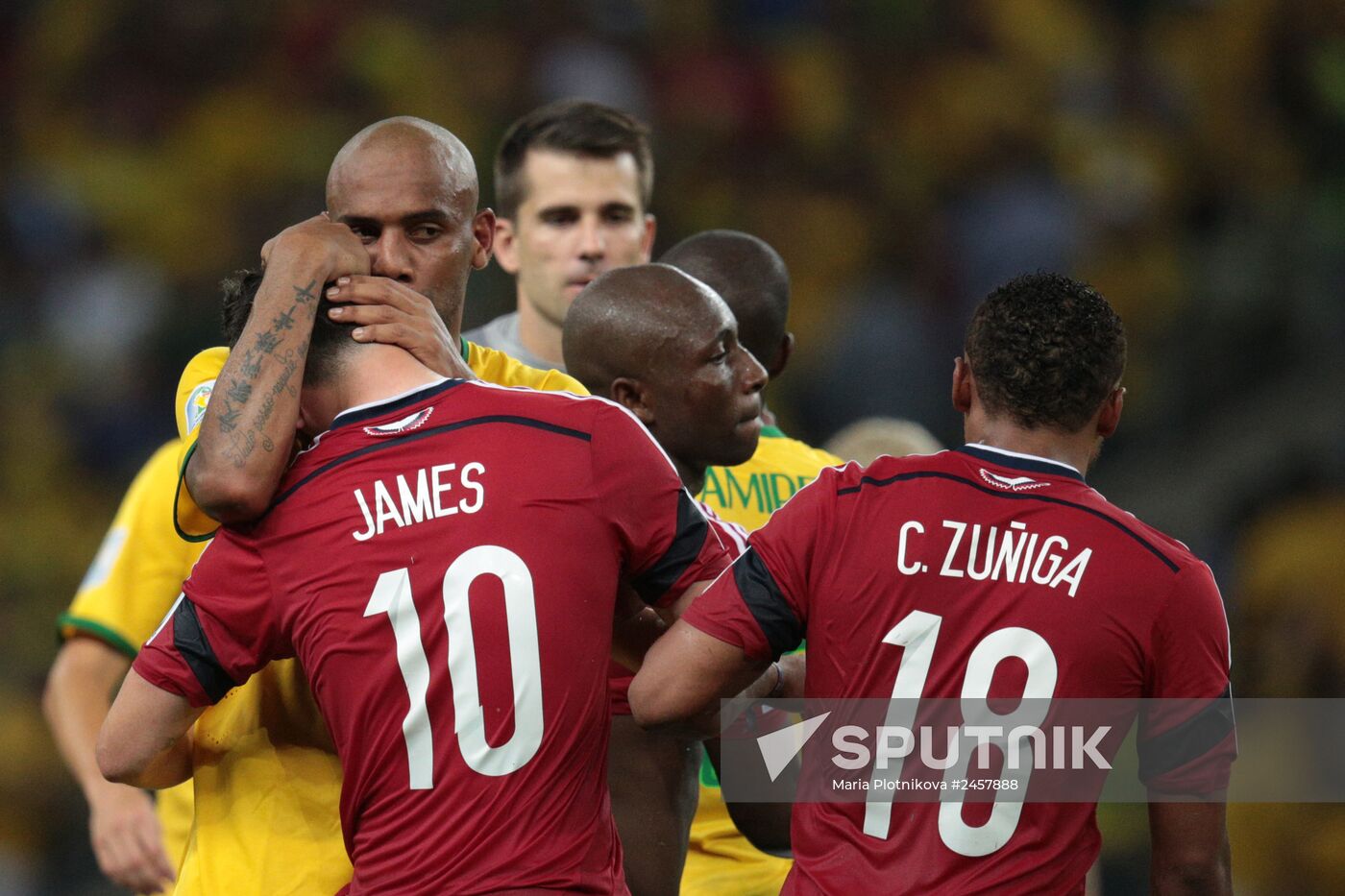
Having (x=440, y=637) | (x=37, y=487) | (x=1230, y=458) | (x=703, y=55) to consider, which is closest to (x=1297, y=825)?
(x=1230, y=458)

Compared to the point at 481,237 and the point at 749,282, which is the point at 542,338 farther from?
the point at 481,237

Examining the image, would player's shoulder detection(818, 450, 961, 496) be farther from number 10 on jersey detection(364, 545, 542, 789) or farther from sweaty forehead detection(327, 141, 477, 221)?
sweaty forehead detection(327, 141, 477, 221)

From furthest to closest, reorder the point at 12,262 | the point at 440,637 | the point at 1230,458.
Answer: the point at 12,262, the point at 1230,458, the point at 440,637

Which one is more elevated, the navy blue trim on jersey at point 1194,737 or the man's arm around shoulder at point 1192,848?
the navy blue trim on jersey at point 1194,737

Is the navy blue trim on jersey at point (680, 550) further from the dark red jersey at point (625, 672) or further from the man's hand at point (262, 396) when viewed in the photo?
the man's hand at point (262, 396)

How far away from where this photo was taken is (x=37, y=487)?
345 inches

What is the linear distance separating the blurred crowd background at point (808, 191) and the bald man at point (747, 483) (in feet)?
13.2

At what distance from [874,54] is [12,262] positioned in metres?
4.96

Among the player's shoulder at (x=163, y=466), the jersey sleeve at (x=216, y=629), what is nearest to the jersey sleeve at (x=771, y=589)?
the jersey sleeve at (x=216, y=629)

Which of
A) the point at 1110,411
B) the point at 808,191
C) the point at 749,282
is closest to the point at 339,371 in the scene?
the point at 1110,411

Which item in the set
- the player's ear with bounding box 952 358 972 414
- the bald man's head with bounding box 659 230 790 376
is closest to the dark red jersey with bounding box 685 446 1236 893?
the player's ear with bounding box 952 358 972 414

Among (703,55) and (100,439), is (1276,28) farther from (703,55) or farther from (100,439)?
(100,439)

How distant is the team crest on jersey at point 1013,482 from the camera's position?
259 centimetres

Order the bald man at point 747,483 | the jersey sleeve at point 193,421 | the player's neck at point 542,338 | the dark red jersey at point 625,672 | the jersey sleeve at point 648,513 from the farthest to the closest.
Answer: the player's neck at point 542,338, the bald man at point 747,483, the dark red jersey at point 625,672, the jersey sleeve at point 193,421, the jersey sleeve at point 648,513
